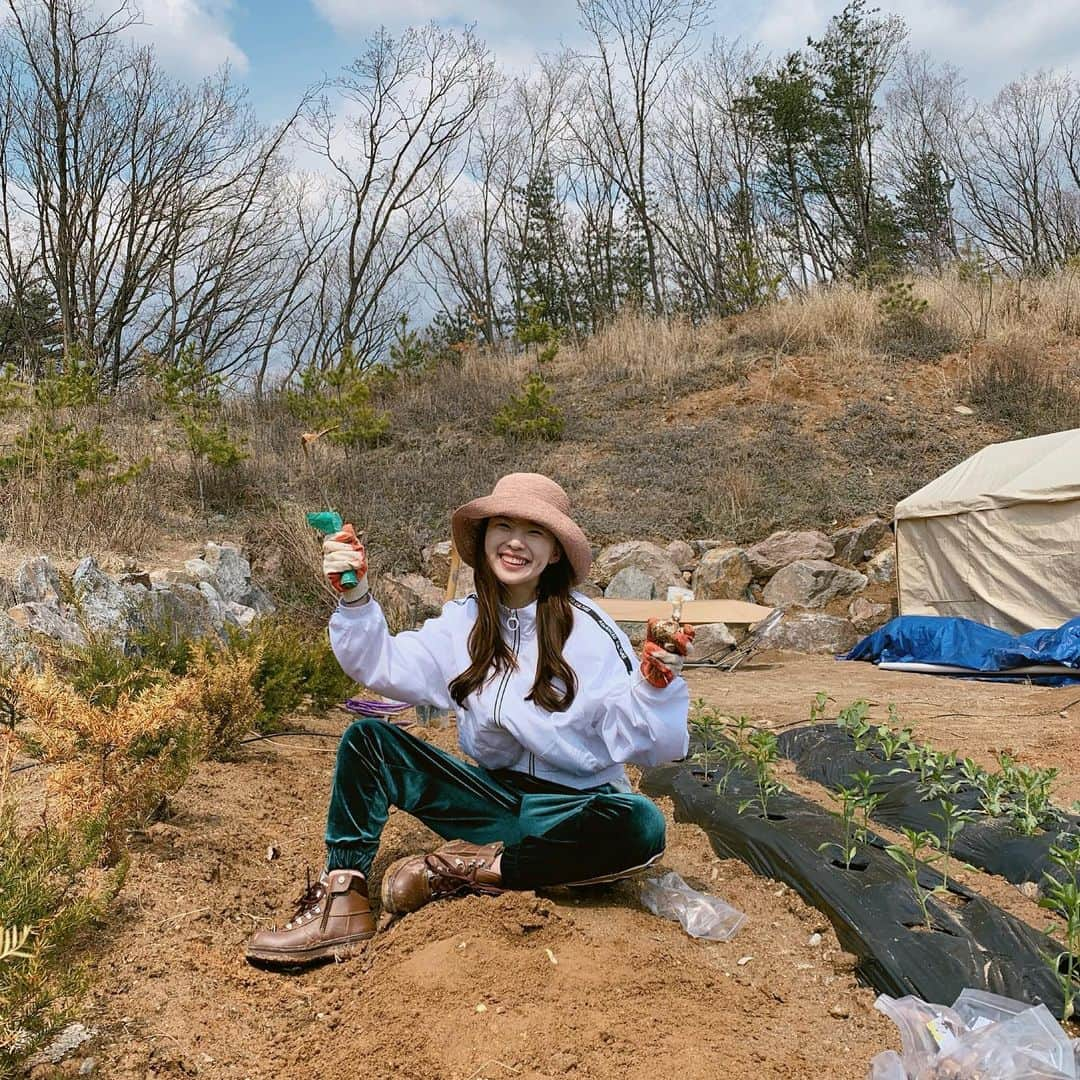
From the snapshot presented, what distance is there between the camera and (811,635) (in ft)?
28.5

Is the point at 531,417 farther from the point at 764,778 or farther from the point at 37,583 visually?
the point at 764,778

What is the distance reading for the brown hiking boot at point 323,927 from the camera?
2146mm

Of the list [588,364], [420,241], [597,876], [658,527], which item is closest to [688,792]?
[597,876]

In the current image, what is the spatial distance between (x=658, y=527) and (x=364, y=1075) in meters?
8.91

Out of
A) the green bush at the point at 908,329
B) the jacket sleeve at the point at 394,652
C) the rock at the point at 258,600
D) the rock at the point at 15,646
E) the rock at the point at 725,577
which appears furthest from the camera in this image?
the green bush at the point at 908,329

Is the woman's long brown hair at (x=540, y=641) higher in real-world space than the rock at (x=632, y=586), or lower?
higher

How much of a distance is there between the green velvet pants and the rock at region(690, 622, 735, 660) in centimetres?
592

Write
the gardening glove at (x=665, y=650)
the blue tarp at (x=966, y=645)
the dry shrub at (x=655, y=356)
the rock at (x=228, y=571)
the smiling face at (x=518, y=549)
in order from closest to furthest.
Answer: the gardening glove at (x=665, y=650), the smiling face at (x=518, y=549), the rock at (x=228, y=571), the blue tarp at (x=966, y=645), the dry shrub at (x=655, y=356)

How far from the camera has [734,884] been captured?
8.64 feet

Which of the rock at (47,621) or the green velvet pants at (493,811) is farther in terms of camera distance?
the rock at (47,621)

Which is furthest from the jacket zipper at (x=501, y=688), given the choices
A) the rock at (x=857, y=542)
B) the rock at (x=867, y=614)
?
the rock at (x=857, y=542)

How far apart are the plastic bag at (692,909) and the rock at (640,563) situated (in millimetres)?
6978

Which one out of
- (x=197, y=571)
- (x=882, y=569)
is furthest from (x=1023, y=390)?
(x=197, y=571)

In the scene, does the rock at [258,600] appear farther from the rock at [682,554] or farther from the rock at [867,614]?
the rock at [867,614]
